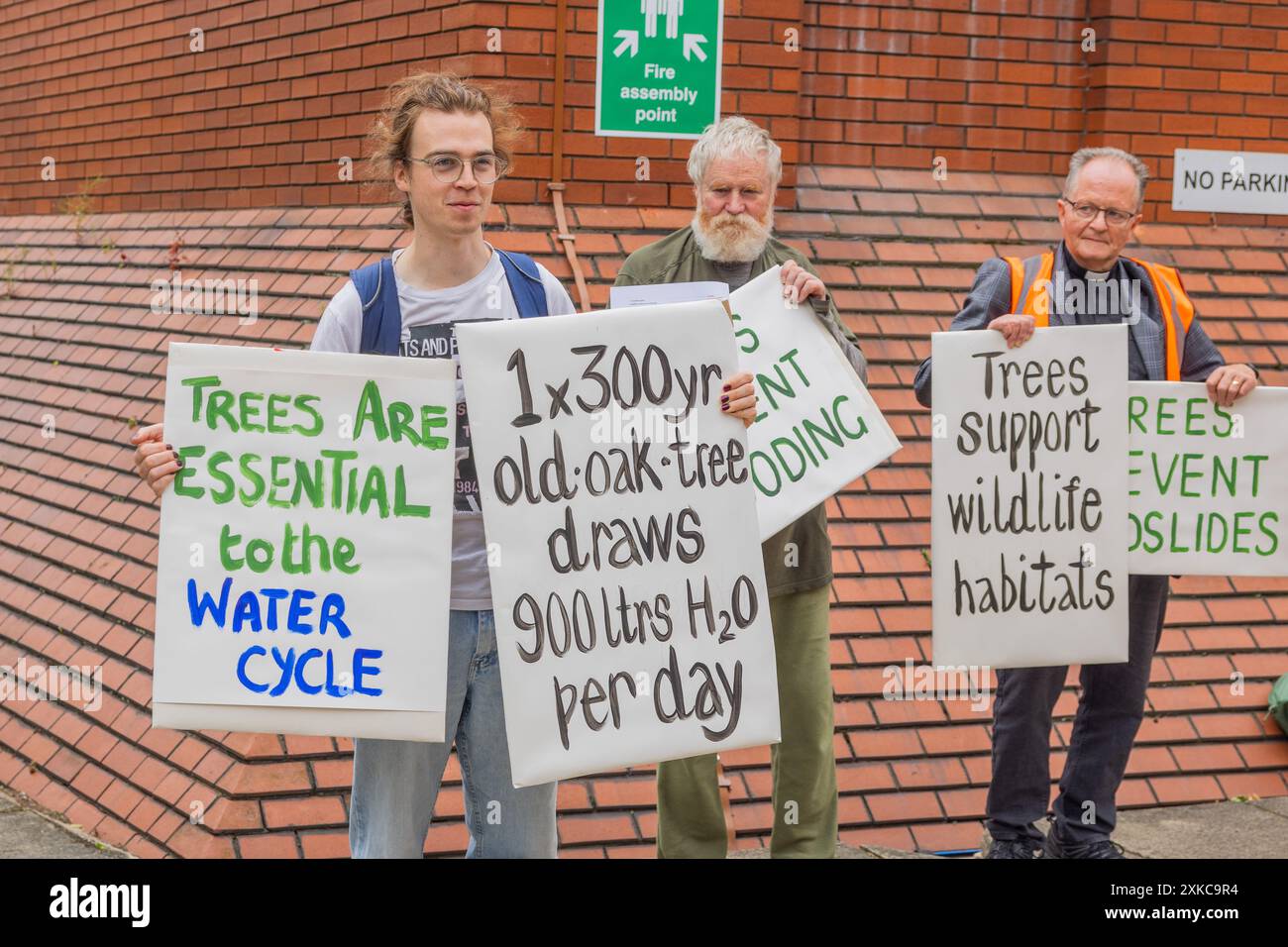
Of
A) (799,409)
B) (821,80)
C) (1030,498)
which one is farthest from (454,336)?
(821,80)

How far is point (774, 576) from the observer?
4113 mm

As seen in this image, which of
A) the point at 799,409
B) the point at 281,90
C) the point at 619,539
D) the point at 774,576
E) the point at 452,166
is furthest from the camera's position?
the point at 281,90

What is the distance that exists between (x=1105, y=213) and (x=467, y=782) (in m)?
2.35

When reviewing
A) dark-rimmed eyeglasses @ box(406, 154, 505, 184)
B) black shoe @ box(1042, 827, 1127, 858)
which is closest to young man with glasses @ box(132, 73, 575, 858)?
dark-rimmed eyeglasses @ box(406, 154, 505, 184)

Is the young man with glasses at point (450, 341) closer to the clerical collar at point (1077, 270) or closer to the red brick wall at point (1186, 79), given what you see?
the clerical collar at point (1077, 270)

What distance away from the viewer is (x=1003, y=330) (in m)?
4.20

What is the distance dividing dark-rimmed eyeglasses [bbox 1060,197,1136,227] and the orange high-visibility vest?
152mm

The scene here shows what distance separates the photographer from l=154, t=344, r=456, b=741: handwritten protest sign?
3176 millimetres

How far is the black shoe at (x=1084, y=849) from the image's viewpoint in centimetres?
450

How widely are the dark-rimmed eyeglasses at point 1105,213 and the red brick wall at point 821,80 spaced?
2.25m

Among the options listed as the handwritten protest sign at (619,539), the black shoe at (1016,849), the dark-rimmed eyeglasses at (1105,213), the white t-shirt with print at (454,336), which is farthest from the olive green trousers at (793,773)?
the dark-rimmed eyeglasses at (1105,213)

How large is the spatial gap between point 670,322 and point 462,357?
50 centimetres

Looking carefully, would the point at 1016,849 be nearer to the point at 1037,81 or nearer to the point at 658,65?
the point at 658,65

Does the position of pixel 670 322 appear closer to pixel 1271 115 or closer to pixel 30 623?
pixel 30 623
